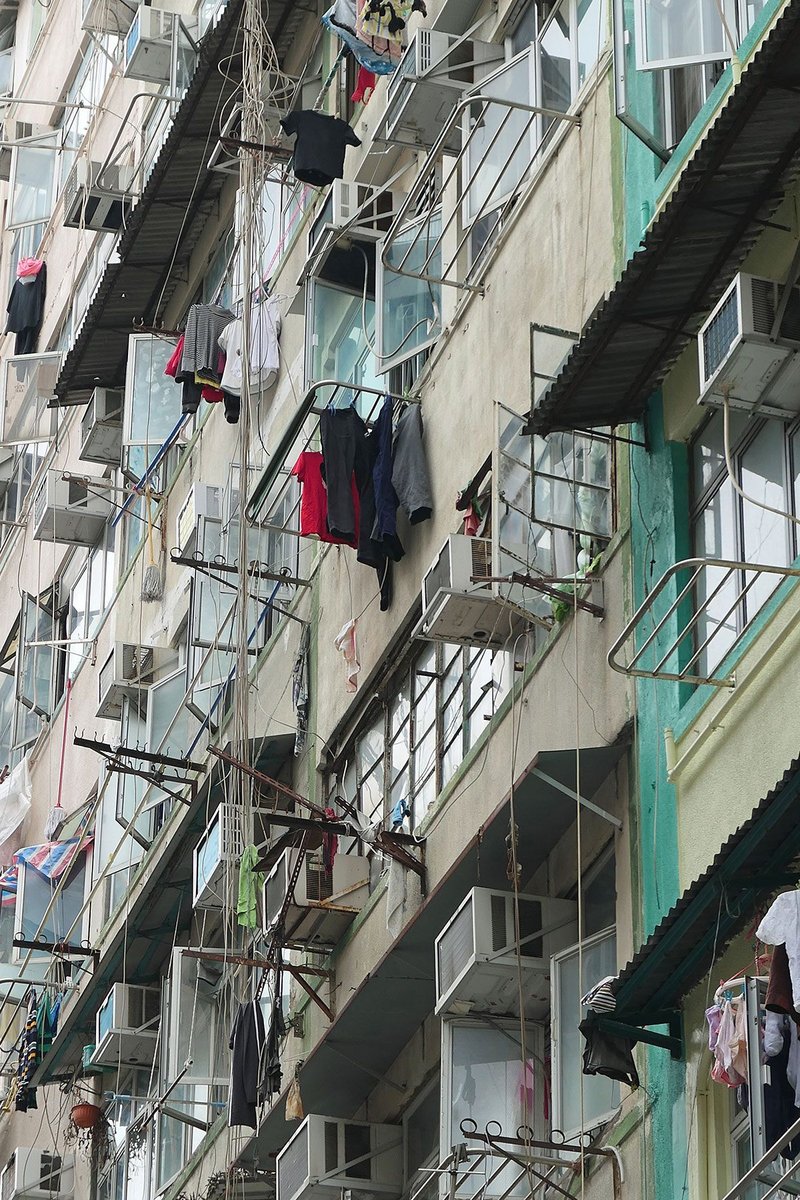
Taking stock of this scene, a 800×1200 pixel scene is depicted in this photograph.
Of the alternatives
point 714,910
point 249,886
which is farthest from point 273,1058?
point 714,910

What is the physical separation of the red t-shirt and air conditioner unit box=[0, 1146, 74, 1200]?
431 inches

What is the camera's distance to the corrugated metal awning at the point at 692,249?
10.5 metres

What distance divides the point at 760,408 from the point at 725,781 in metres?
1.87

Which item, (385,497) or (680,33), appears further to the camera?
(385,497)

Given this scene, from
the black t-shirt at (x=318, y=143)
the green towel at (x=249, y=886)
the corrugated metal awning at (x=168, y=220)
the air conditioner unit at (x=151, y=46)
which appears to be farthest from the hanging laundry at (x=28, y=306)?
the green towel at (x=249, y=886)

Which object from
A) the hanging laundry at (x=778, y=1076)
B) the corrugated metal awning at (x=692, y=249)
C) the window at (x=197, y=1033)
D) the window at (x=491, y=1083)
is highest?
the corrugated metal awning at (x=692, y=249)

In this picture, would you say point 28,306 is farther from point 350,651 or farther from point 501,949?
point 501,949

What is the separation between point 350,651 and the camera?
17812mm

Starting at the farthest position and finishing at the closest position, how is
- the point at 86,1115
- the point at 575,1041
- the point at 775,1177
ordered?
the point at 86,1115 → the point at 575,1041 → the point at 775,1177

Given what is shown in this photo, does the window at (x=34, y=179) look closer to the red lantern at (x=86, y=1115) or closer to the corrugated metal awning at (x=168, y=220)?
the corrugated metal awning at (x=168, y=220)

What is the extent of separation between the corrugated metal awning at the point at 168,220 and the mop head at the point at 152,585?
3.46m

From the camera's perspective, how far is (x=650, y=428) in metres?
13.0

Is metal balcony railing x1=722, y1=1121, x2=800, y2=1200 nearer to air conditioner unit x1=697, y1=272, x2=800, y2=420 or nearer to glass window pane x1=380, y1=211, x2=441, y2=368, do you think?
air conditioner unit x1=697, y1=272, x2=800, y2=420

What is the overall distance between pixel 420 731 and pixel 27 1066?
10.5 m
